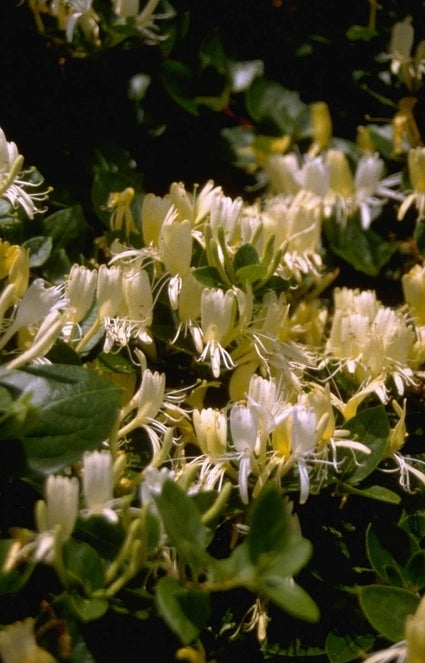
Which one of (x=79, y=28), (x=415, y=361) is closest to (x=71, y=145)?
(x=79, y=28)

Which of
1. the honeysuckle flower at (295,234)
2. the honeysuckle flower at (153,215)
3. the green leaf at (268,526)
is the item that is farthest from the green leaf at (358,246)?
the green leaf at (268,526)

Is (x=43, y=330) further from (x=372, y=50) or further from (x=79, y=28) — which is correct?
(x=372, y=50)

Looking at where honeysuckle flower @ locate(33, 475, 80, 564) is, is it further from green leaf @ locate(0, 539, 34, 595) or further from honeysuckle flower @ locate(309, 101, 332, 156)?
honeysuckle flower @ locate(309, 101, 332, 156)

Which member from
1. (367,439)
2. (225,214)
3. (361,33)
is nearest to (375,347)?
(367,439)

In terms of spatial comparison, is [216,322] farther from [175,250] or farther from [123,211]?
[123,211]

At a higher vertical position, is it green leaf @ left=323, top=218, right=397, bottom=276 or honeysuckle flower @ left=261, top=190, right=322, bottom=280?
honeysuckle flower @ left=261, top=190, right=322, bottom=280

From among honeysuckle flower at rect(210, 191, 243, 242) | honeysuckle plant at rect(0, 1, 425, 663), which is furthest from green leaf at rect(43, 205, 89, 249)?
honeysuckle flower at rect(210, 191, 243, 242)
